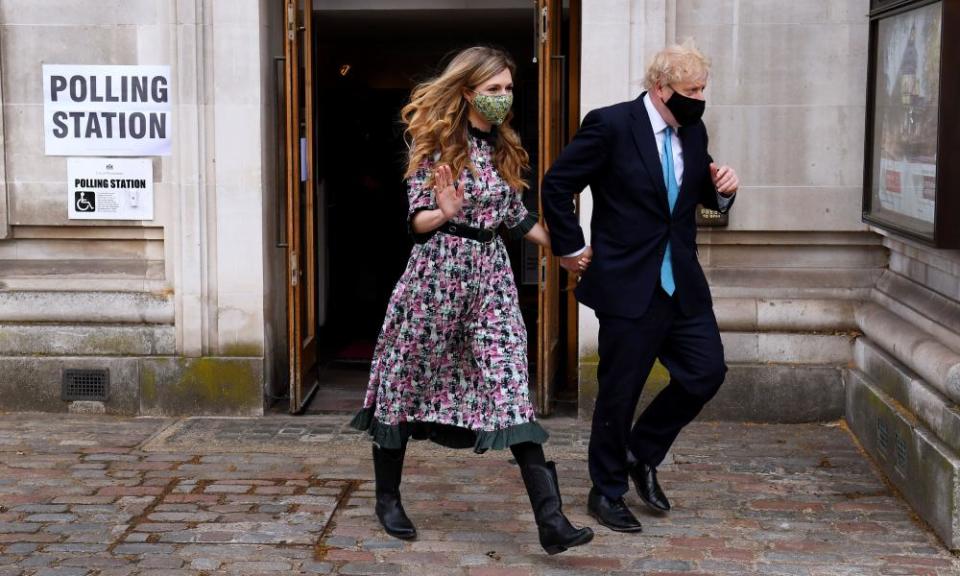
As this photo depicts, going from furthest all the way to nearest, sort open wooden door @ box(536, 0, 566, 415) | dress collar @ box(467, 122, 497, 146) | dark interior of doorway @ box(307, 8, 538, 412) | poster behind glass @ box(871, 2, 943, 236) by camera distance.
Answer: dark interior of doorway @ box(307, 8, 538, 412), open wooden door @ box(536, 0, 566, 415), poster behind glass @ box(871, 2, 943, 236), dress collar @ box(467, 122, 497, 146)

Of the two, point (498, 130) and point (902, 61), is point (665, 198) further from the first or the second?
point (902, 61)

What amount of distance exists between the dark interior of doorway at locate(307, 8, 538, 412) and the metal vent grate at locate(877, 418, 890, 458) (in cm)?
476

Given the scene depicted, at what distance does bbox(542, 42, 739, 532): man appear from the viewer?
5438mm

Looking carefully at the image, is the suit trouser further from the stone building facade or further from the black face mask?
the stone building facade

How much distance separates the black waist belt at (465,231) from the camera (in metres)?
5.30

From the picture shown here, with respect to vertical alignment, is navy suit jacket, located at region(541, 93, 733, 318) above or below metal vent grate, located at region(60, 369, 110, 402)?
above

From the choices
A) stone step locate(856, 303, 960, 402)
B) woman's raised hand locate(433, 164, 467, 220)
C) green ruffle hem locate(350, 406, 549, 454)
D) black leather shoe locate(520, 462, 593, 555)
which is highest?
woman's raised hand locate(433, 164, 467, 220)

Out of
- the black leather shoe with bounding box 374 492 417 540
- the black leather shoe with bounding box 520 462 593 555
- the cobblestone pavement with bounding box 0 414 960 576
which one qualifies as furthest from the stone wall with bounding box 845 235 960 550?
the black leather shoe with bounding box 374 492 417 540

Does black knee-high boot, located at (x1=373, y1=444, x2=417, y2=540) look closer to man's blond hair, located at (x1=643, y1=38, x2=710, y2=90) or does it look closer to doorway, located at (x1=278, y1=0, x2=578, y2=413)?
man's blond hair, located at (x1=643, y1=38, x2=710, y2=90)

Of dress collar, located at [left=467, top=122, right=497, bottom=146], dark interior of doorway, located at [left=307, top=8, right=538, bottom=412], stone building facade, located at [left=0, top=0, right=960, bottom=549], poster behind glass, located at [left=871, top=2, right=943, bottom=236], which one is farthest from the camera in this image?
dark interior of doorway, located at [left=307, top=8, right=538, bottom=412]

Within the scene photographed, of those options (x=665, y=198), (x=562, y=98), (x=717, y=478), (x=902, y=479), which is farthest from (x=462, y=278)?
(x=562, y=98)

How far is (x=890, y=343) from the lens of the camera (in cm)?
670

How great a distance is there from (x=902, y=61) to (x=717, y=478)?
81.4 inches

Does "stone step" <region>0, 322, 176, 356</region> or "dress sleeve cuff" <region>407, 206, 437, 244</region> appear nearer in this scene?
"dress sleeve cuff" <region>407, 206, 437, 244</region>
